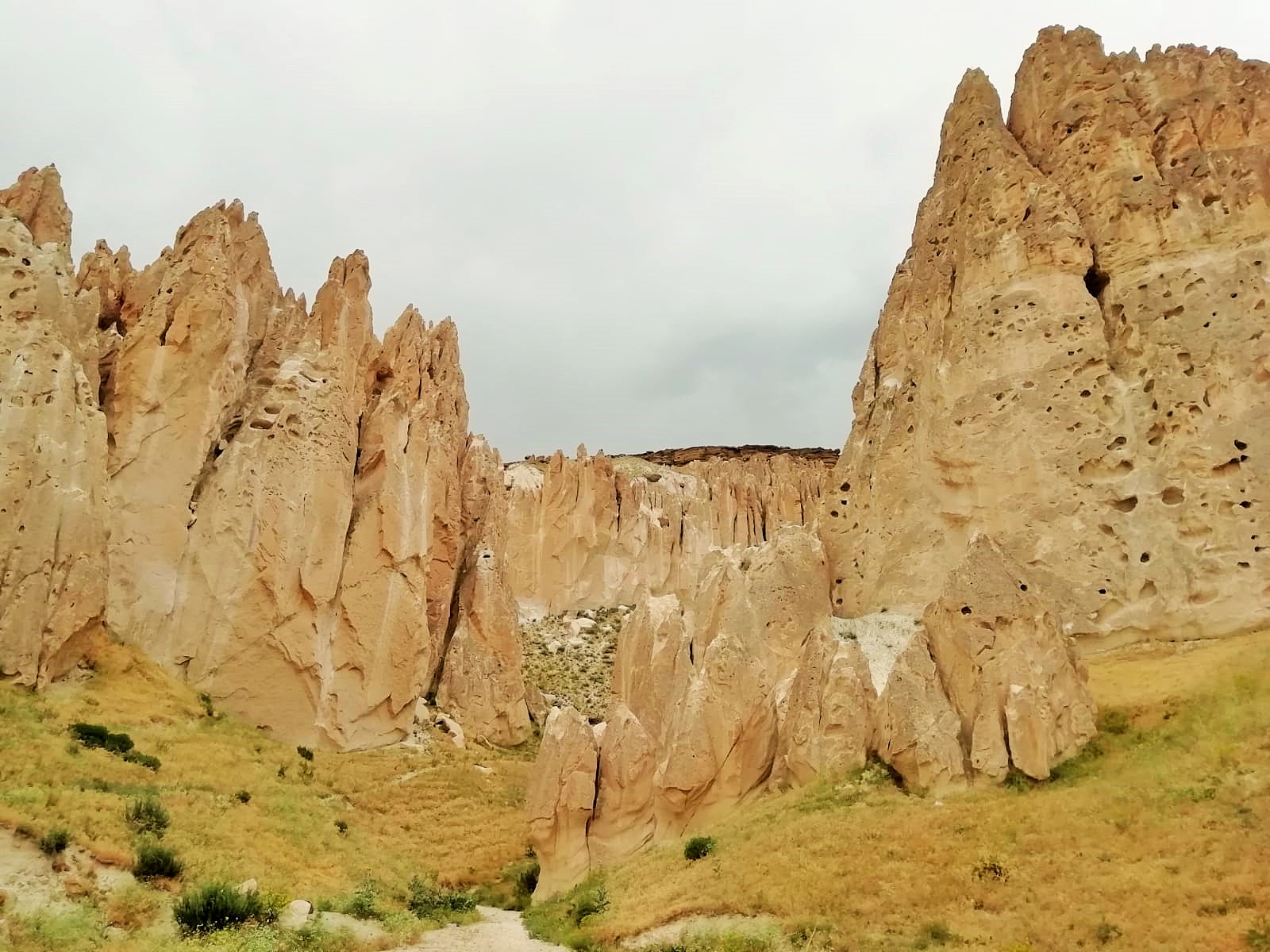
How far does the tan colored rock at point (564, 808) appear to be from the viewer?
2075cm

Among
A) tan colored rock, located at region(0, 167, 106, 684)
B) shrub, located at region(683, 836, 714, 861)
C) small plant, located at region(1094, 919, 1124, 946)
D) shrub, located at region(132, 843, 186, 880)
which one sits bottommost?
shrub, located at region(683, 836, 714, 861)

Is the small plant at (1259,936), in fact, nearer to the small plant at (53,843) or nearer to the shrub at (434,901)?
the shrub at (434,901)

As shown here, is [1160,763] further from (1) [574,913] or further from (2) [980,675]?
(1) [574,913]

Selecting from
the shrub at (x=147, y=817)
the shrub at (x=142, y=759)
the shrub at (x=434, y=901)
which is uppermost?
the shrub at (x=142, y=759)

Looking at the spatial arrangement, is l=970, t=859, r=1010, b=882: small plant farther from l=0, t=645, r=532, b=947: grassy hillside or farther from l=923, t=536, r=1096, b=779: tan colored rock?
l=0, t=645, r=532, b=947: grassy hillside

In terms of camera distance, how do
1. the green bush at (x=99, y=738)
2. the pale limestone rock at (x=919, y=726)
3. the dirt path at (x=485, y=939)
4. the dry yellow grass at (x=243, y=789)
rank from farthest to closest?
1. the green bush at (x=99, y=738)
2. the pale limestone rock at (x=919, y=726)
3. the dry yellow grass at (x=243, y=789)
4. the dirt path at (x=485, y=939)

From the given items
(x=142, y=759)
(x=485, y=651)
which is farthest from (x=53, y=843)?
(x=485, y=651)

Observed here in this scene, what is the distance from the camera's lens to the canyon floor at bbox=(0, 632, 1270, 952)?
11422 millimetres

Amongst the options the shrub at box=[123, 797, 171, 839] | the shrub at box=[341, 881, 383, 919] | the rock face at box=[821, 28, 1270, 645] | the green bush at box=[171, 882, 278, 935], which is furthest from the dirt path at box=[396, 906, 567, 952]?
the rock face at box=[821, 28, 1270, 645]

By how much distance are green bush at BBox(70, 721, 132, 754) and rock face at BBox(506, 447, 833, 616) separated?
36.9m

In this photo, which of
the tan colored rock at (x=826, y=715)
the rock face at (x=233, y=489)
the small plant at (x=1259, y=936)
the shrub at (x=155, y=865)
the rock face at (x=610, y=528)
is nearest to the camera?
the small plant at (x=1259, y=936)

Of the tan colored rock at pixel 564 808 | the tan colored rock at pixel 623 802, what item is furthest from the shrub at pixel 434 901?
the tan colored rock at pixel 623 802

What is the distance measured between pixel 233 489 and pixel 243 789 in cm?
1024

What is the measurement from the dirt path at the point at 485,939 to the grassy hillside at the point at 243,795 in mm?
2213
